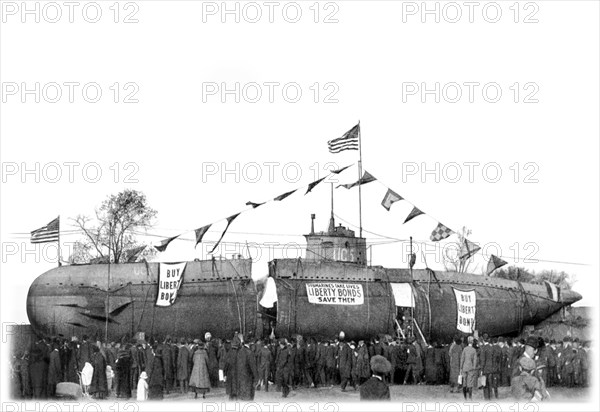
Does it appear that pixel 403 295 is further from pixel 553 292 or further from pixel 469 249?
pixel 553 292

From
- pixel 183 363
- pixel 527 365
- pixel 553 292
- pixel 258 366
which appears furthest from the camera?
pixel 553 292

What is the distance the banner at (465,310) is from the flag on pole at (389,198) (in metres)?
4.47

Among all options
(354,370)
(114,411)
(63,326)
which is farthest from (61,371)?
(354,370)

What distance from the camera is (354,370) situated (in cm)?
2389

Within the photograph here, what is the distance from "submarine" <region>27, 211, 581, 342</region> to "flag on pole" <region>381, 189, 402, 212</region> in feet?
8.92

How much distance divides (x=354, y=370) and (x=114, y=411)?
7307mm

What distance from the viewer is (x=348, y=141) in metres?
29.0

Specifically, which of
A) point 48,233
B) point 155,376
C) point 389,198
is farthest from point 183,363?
point 389,198

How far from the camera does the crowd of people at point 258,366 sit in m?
21.4

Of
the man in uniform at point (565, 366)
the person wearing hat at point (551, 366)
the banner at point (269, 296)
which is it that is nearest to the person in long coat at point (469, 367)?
the person wearing hat at point (551, 366)

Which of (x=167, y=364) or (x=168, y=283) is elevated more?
(x=168, y=283)

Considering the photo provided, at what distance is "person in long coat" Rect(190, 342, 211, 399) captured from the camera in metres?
21.9

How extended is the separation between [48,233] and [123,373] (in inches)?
293

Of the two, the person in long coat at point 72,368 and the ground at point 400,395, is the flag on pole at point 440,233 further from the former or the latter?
the person in long coat at point 72,368
